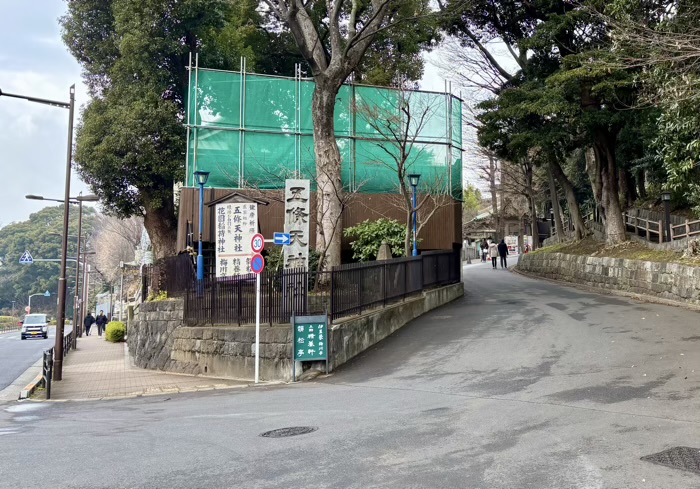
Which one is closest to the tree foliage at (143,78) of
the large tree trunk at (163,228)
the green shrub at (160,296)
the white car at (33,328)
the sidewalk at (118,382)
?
the large tree trunk at (163,228)

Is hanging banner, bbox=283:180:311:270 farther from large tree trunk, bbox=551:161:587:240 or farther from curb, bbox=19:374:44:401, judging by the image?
large tree trunk, bbox=551:161:587:240

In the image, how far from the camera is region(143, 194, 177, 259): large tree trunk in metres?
27.4

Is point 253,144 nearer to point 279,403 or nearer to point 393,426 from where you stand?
point 279,403

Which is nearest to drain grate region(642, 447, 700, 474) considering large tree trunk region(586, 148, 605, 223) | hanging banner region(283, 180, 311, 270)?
hanging banner region(283, 180, 311, 270)

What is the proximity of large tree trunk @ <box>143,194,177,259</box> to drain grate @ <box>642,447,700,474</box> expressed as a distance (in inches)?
972

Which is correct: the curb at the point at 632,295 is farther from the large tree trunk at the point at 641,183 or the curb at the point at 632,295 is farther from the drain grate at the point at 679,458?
the drain grate at the point at 679,458

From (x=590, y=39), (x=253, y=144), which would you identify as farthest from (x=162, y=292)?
(x=590, y=39)

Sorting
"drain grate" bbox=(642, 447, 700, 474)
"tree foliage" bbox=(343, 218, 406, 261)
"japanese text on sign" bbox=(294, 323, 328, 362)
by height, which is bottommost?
"drain grate" bbox=(642, 447, 700, 474)

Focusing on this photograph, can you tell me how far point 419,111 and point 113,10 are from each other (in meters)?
14.0

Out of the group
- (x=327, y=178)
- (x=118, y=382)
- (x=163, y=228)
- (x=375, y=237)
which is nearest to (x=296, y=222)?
(x=327, y=178)

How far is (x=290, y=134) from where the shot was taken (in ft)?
73.5

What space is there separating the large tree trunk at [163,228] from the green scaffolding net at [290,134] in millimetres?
6736

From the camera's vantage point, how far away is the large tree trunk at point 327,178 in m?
17.1

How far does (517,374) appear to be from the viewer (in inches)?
401
